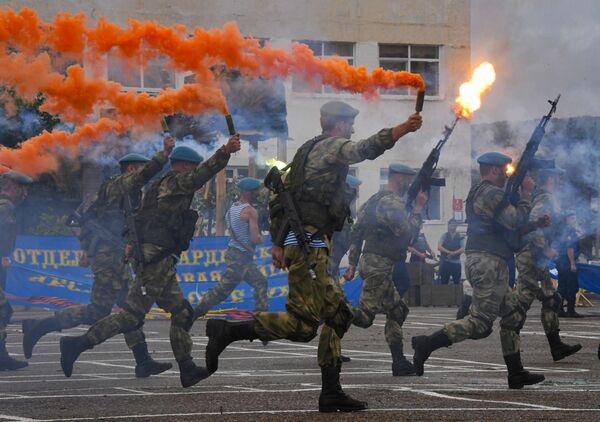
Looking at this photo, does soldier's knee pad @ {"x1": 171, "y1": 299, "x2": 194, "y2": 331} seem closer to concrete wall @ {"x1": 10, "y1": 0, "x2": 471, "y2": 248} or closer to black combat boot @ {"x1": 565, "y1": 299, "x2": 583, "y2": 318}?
concrete wall @ {"x1": 10, "y1": 0, "x2": 471, "y2": 248}

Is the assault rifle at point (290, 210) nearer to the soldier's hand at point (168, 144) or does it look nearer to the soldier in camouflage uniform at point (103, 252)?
the soldier's hand at point (168, 144)

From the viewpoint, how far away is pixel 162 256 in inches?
466

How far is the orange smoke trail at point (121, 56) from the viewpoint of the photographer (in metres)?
12.7

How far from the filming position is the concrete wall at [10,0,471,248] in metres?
15.0

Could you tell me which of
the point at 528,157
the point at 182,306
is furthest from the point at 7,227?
the point at 528,157

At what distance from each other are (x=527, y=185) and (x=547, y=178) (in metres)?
0.65

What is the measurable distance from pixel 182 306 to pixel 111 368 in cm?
190

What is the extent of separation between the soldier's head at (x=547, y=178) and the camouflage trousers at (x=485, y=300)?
125 inches

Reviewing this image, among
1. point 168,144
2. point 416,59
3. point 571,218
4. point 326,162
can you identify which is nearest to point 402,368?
point 168,144

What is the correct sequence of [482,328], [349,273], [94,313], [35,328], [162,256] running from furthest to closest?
1. [349,273]
2. [35,328]
3. [94,313]
4. [162,256]
5. [482,328]

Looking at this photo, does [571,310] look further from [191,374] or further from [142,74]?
[191,374]

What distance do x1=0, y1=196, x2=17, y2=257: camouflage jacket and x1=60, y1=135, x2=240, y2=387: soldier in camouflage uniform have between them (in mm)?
2012

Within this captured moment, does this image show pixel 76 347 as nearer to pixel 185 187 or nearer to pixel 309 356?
pixel 185 187

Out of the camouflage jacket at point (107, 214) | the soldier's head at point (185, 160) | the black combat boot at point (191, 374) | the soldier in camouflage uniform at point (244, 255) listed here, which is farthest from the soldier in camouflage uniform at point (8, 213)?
the soldier in camouflage uniform at point (244, 255)
